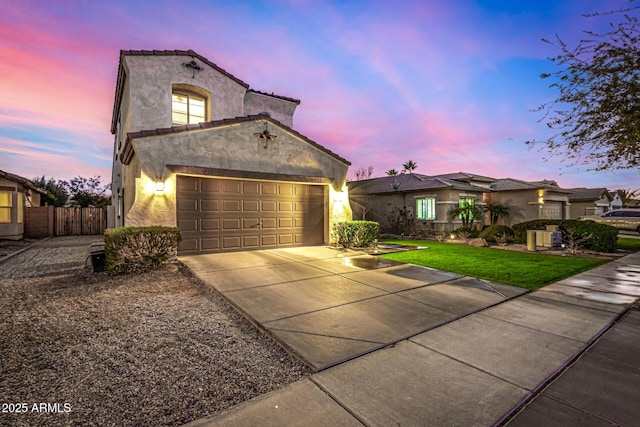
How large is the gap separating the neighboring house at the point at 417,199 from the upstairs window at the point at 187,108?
402 inches

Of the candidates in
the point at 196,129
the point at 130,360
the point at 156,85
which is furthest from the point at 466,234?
the point at 156,85

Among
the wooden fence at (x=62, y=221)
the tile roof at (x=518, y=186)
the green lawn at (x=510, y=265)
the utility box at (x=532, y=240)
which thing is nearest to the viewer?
the green lawn at (x=510, y=265)

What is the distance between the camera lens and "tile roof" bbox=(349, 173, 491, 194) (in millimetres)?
17484

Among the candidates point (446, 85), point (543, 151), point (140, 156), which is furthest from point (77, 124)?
point (543, 151)

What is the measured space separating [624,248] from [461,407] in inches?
625

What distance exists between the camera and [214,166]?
924 centimetres

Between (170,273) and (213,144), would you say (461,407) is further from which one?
(213,144)

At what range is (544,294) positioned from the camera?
5496 millimetres

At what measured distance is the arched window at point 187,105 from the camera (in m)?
12.4

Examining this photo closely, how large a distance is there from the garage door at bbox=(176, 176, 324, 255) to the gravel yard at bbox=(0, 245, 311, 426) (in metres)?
4.04

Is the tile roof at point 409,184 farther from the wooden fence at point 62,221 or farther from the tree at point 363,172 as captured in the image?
the wooden fence at point 62,221

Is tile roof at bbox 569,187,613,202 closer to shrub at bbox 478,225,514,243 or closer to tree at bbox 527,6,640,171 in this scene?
shrub at bbox 478,225,514,243

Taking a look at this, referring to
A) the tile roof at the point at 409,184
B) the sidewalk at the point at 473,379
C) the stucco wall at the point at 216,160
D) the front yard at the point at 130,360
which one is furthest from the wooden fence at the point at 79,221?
the sidewalk at the point at 473,379

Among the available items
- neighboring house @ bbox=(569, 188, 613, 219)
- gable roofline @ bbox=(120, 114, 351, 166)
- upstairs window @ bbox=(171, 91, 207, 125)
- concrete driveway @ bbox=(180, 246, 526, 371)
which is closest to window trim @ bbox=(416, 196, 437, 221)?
gable roofline @ bbox=(120, 114, 351, 166)
